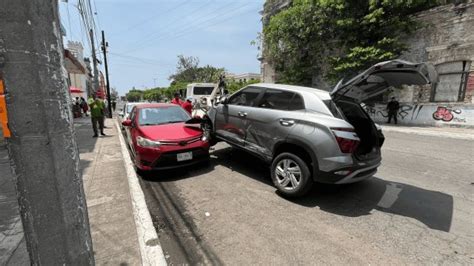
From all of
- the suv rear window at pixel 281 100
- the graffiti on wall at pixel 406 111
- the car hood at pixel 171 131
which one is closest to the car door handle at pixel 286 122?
the suv rear window at pixel 281 100

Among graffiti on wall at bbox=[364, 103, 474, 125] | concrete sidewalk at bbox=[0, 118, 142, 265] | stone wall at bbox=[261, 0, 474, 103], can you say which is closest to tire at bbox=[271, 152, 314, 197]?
concrete sidewalk at bbox=[0, 118, 142, 265]

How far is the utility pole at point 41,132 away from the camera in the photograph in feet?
4.04

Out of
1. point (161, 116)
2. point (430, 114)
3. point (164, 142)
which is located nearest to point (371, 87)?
point (164, 142)

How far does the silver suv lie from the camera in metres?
3.56

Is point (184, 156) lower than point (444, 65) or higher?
lower

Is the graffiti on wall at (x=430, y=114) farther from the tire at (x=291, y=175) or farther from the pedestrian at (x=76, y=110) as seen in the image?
the pedestrian at (x=76, y=110)

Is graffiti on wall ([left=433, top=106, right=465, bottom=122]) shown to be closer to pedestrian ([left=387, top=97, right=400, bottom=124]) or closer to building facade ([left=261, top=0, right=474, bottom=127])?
building facade ([left=261, top=0, right=474, bottom=127])

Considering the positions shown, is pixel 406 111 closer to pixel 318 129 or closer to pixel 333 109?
pixel 333 109

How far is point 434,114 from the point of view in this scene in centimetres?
1360

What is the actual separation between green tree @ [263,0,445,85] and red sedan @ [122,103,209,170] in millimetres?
11815

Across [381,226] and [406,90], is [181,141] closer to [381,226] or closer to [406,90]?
[381,226]

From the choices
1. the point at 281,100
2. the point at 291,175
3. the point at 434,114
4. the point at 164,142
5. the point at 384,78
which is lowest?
the point at 291,175

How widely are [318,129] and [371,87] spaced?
4.27ft

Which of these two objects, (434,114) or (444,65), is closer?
(434,114)
